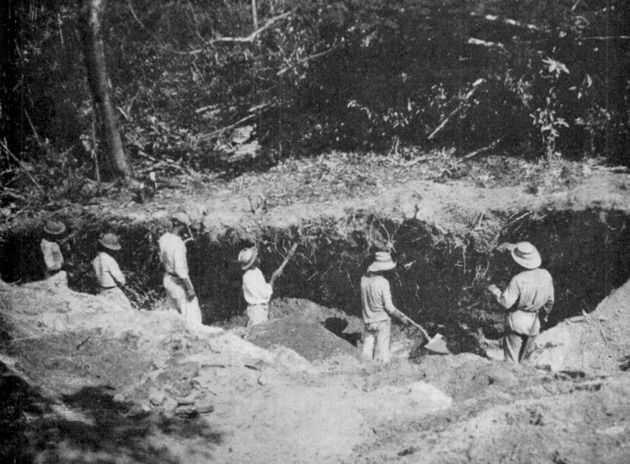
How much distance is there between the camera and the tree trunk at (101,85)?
930 centimetres

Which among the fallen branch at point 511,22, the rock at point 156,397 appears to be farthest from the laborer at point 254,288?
the fallen branch at point 511,22

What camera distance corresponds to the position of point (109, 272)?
804cm

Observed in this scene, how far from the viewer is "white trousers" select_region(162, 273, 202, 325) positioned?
8.09 meters

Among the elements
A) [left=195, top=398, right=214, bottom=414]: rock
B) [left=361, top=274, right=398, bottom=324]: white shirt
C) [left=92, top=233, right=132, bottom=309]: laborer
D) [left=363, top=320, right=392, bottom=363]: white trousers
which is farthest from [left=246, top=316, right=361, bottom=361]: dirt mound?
[left=92, top=233, right=132, bottom=309]: laborer

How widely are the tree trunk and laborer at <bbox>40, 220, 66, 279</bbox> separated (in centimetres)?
214

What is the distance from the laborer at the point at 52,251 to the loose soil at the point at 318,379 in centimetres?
32

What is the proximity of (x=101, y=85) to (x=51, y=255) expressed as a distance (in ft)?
11.0

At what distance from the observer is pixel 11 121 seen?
39.8 ft

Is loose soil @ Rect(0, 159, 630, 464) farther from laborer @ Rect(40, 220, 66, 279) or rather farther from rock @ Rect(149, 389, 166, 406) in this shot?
laborer @ Rect(40, 220, 66, 279)

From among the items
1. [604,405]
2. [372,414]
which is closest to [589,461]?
[604,405]

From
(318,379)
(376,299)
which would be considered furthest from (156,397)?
(376,299)

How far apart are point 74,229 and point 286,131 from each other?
444 centimetres

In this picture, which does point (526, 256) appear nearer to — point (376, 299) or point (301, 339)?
point (376, 299)

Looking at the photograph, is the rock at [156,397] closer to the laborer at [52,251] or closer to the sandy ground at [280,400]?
the sandy ground at [280,400]
